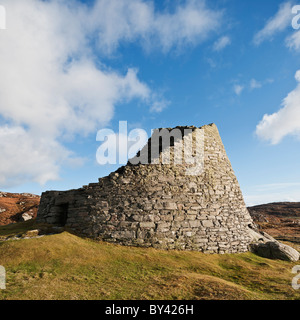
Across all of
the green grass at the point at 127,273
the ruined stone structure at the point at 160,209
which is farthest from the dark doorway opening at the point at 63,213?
the green grass at the point at 127,273

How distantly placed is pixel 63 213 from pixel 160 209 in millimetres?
5671

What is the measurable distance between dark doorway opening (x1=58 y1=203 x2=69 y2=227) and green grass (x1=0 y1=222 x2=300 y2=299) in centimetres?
224

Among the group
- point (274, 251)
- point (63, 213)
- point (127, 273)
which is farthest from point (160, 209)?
point (274, 251)

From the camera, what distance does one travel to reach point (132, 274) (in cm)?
661

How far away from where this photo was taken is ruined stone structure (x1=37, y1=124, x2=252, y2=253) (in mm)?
9312

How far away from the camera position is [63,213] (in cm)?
1129

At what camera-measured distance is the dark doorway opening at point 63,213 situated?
11.1 metres

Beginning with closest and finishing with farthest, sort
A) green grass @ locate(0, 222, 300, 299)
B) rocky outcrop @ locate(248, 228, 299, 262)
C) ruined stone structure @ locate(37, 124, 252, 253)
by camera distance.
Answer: green grass @ locate(0, 222, 300, 299), ruined stone structure @ locate(37, 124, 252, 253), rocky outcrop @ locate(248, 228, 299, 262)

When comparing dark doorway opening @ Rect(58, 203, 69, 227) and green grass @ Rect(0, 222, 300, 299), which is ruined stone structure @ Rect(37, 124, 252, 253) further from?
green grass @ Rect(0, 222, 300, 299)

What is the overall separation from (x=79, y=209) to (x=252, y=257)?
9.02 metres

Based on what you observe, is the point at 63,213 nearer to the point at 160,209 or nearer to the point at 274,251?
the point at 160,209

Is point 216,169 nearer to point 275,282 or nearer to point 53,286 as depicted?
point 275,282

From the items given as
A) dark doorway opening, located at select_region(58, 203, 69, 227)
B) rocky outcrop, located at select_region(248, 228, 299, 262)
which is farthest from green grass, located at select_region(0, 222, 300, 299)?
dark doorway opening, located at select_region(58, 203, 69, 227)
